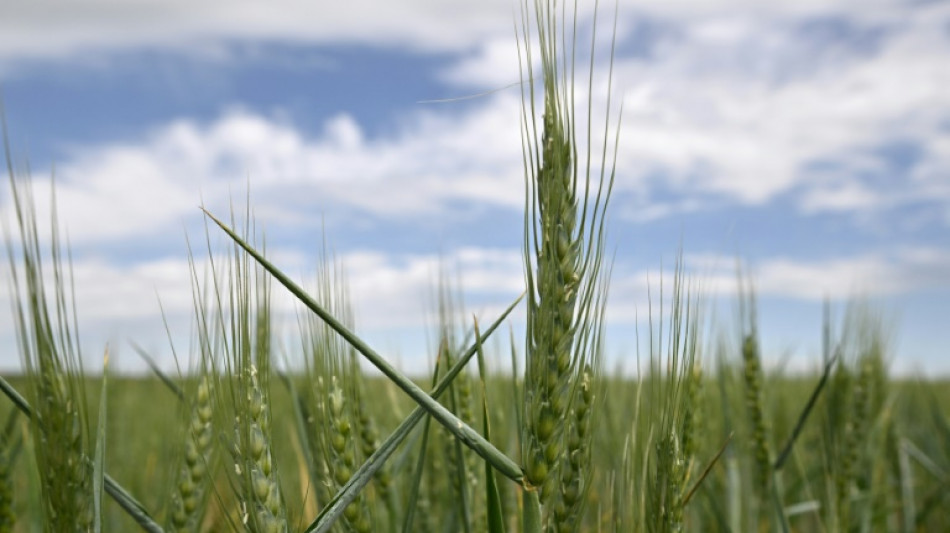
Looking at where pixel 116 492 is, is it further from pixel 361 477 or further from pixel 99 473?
pixel 361 477

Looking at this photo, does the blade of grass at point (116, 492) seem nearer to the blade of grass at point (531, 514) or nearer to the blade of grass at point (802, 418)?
the blade of grass at point (531, 514)

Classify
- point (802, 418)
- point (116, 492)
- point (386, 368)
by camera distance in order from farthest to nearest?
point (802, 418)
point (116, 492)
point (386, 368)

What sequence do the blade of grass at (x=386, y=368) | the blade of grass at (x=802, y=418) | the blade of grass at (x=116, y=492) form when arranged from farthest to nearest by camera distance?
the blade of grass at (x=802, y=418) → the blade of grass at (x=116, y=492) → the blade of grass at (x=386, y=368)

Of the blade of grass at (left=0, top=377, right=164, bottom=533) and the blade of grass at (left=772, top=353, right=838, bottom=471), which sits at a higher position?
the blade of grass at (left=0, top=377, right=164, bottom=533)

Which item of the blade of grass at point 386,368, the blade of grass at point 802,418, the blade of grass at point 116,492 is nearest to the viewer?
the blade of grass at point 386,368

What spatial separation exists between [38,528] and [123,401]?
12.3 ft

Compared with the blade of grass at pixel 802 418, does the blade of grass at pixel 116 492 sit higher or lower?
higher

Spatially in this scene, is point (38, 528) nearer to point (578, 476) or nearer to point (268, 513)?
point (268, 513)

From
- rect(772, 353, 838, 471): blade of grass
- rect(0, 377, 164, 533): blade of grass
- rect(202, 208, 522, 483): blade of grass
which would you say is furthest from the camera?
rect(772, 353, 838, 471): blade of grass

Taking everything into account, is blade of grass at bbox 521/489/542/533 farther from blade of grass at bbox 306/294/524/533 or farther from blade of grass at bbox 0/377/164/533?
blade of grass at bbox 0/377/164/533

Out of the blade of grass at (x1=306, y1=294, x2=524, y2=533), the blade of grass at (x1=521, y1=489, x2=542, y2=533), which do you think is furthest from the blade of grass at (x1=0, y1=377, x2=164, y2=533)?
the blade of grass at (x1=521, y1=489, x2=542, y2=533)

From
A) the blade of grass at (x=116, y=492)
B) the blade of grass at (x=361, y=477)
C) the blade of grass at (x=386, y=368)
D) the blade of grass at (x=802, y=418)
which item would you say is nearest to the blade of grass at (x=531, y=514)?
the blade of grass at (x=386, y=368)

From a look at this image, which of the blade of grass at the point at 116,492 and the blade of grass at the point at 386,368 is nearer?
the blade of grass at the point at 386,368

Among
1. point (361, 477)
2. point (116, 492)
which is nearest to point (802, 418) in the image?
point (361, 477)
